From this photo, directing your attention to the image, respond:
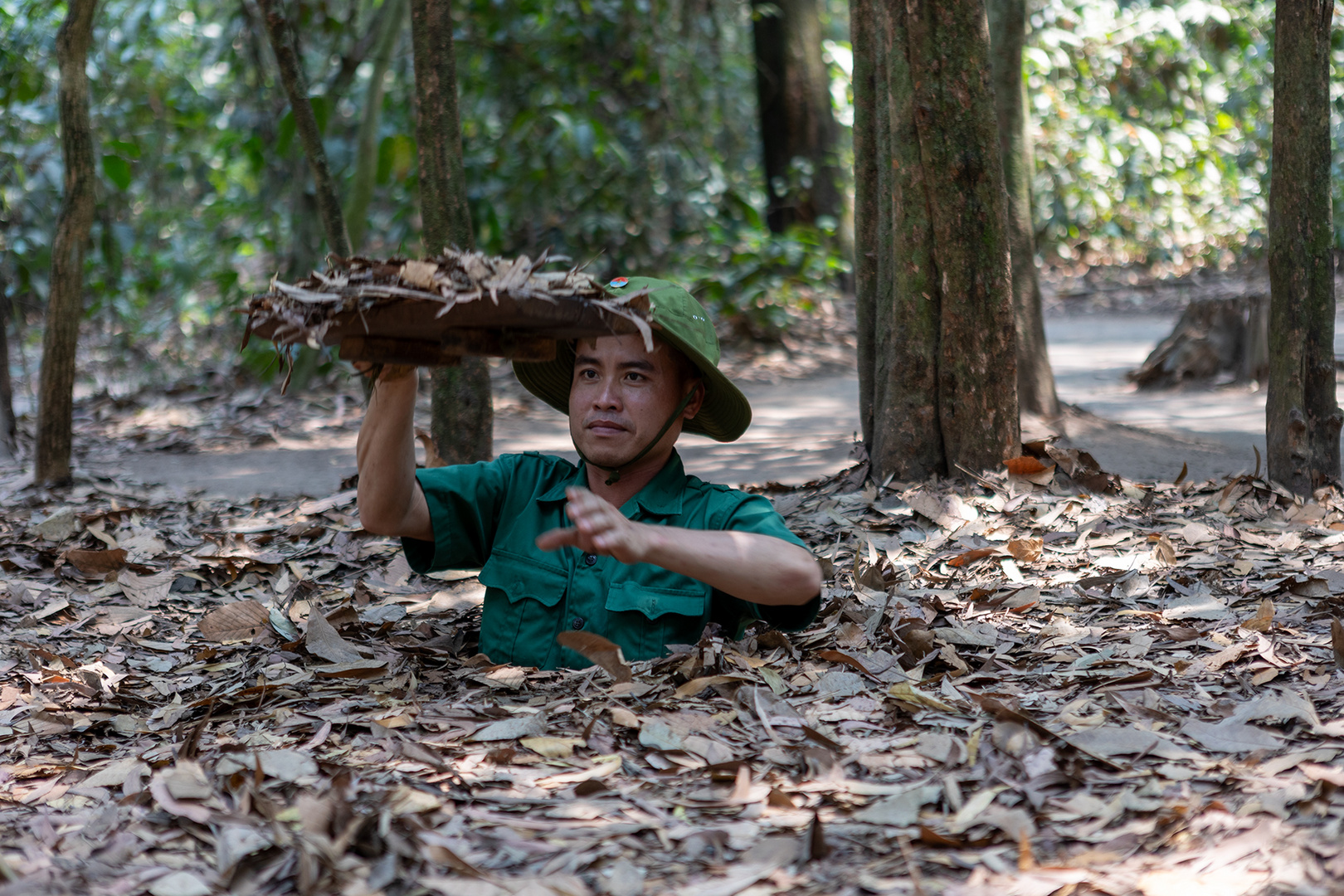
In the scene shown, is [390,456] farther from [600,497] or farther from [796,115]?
[796,115]

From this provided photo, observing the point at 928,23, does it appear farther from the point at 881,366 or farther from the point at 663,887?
the point at 663,887

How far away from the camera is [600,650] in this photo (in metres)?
2.37

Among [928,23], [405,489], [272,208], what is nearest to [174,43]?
[272,208]

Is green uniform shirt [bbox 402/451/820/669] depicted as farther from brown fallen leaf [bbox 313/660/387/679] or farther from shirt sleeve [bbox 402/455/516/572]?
brown fallen leaf [bbox 313/660/387/679]

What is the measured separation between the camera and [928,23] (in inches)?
146

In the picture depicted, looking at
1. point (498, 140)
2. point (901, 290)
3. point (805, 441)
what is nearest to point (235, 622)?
point (901, 290)

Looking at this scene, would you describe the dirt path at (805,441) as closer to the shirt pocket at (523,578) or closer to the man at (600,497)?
the man at (600,497)

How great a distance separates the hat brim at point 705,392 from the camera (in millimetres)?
2538

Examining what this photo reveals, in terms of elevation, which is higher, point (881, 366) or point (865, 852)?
point (881, 366)

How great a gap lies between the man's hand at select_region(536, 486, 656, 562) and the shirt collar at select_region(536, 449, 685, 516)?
504 mm

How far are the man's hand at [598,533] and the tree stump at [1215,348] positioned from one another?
673cm

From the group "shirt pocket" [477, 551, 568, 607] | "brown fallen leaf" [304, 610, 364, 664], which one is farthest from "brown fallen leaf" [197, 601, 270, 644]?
"shirt pocket" [477, 551, 568, 607]

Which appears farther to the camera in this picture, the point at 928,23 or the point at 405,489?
the point at 928,23

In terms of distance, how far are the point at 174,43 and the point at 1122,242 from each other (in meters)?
12.3
